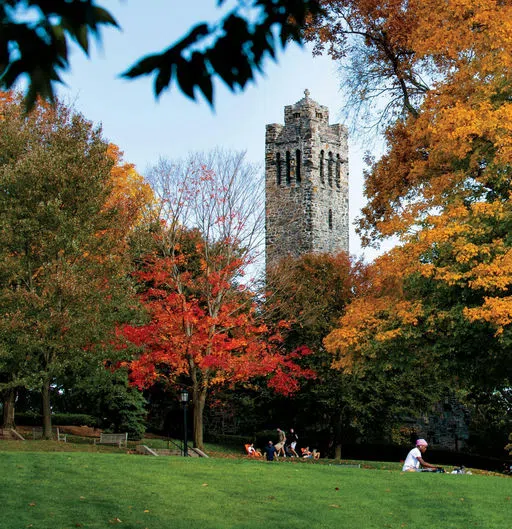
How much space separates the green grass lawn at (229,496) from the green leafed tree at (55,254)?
24.0ft

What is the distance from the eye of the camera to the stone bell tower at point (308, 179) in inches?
2191

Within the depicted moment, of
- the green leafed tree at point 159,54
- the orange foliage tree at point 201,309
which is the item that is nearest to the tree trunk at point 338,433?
the orange foliage tree at point 201,309

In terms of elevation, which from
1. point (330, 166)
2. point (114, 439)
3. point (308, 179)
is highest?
point (330, 166)

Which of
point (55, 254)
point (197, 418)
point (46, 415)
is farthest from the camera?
point (197, 418)

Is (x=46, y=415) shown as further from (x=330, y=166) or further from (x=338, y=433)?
(x=330, y=166)

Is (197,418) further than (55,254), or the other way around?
(197,418)

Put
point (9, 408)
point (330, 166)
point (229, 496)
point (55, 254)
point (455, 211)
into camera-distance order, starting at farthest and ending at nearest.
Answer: point (330, 166) → point (9, 408) → point (55, 254) → point (455, 211) → point (229, 496)

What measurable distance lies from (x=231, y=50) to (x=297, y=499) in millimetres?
9553

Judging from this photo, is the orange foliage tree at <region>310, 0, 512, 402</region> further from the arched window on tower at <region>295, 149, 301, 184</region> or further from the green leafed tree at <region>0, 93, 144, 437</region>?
the arched window on tower at <region>295, 149, 301, 184</region>

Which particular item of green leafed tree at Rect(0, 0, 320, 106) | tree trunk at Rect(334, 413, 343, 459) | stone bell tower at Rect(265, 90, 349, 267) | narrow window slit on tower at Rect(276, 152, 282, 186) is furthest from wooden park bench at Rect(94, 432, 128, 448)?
narrow window slit on tower at Rect(276, 152, 282, 186)

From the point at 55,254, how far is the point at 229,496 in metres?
12.3

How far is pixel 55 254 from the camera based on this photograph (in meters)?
22.7

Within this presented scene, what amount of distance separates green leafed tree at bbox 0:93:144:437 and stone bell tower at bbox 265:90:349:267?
102ft

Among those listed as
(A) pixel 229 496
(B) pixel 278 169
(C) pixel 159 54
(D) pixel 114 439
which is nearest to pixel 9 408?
(D) pixel 114 439
